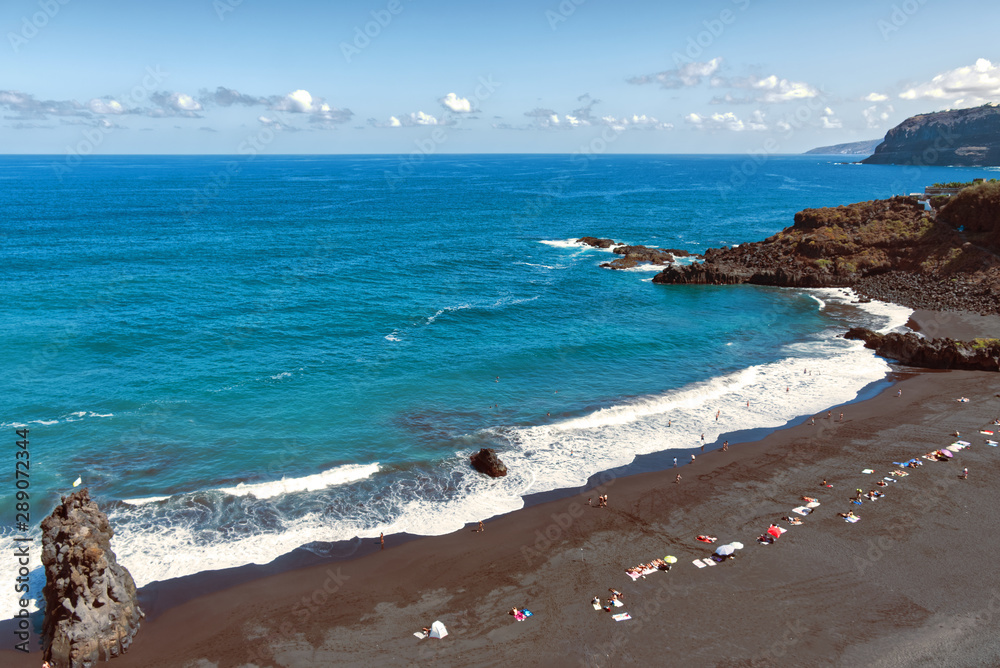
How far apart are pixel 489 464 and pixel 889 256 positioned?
248ft

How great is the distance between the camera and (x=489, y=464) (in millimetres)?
37500

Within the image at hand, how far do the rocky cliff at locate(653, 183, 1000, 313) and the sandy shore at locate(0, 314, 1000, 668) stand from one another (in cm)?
4502

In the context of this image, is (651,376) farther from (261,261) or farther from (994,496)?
(261,261)

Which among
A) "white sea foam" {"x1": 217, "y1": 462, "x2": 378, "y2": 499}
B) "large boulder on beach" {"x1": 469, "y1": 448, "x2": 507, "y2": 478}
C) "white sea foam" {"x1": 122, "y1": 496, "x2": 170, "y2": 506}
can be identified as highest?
"large boulder on beach" {"x1": 469, "y1": 448, "x2": 507, "y2": 478}

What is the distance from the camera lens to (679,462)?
3944 cm

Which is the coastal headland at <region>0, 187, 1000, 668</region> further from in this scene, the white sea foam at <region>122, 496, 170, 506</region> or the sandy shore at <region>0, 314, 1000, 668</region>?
the white sea foam at <region>122, 496, 170, 506</region>

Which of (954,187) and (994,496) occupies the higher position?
(954,187)

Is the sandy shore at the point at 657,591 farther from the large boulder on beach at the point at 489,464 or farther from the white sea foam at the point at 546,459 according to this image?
the large boulder on beach at the point at 489,464

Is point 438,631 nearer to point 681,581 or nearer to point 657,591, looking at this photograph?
point 657,591

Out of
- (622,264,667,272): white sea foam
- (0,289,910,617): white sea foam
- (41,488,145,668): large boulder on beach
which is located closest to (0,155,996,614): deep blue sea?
(0,289,910,617): white sea foam

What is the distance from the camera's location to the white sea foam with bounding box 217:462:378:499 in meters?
35.2

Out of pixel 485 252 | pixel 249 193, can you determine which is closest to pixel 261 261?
pixel 485 252

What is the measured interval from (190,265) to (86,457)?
54302 mm

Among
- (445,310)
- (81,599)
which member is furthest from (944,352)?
(81,599)
